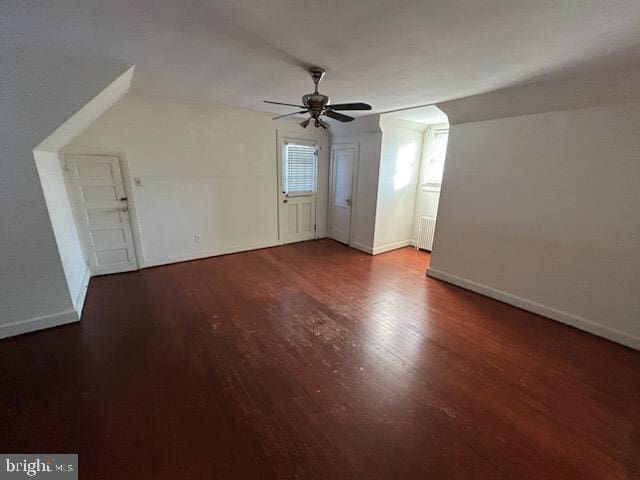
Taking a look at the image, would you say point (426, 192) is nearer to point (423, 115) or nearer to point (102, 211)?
point (423, 115)

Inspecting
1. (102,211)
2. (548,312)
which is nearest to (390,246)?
(548,312)

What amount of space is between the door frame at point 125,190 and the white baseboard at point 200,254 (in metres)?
0.13

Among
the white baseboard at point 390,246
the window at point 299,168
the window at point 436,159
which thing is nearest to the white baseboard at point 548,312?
the white baseboard at point 390,246

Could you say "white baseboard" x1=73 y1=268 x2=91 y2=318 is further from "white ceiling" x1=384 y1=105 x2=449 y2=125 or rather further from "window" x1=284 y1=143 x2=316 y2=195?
"white ceiling" x1=384 y1=105 x2=449 y2=125

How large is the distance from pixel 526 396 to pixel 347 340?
1.38 meters

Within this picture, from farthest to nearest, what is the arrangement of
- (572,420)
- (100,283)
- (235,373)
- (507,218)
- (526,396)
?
(100,283), (507,218), (235,373), (526,396), (572,420)

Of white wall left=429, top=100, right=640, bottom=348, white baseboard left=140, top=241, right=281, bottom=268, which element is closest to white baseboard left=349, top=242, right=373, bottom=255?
white baseboard left=140, top=241, right=281, bottom=268

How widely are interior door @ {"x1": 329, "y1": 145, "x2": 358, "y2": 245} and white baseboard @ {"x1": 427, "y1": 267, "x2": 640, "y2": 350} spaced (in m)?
2.13

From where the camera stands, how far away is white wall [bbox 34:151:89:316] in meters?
2.40

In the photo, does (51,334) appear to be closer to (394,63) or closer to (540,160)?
(394,63)

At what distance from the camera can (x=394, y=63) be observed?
7.04ft

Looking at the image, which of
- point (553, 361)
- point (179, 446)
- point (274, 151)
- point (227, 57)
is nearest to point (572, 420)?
point (553, 361)

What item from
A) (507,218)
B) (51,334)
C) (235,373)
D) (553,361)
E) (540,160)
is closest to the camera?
(235,373)

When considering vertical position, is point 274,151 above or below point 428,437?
above
